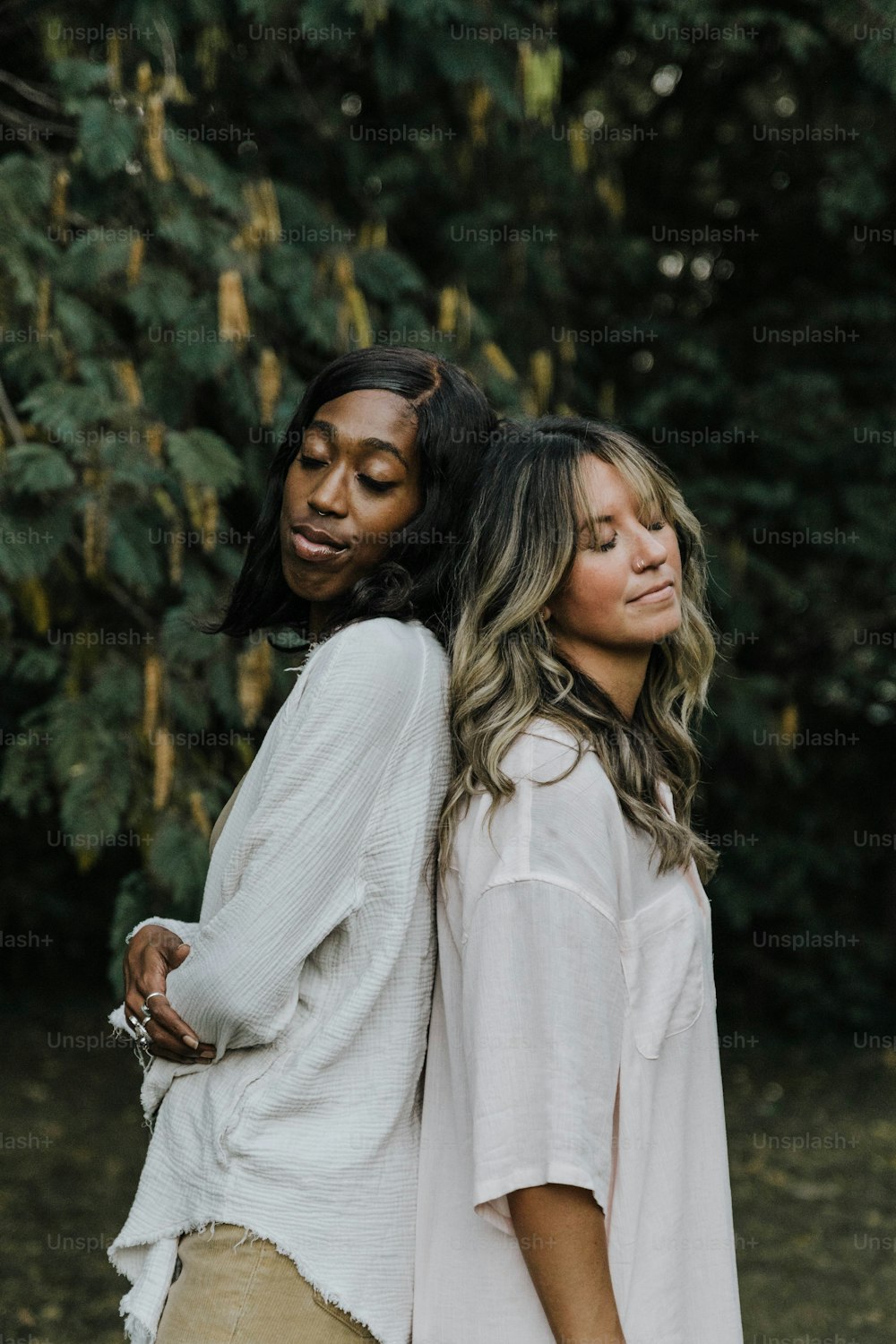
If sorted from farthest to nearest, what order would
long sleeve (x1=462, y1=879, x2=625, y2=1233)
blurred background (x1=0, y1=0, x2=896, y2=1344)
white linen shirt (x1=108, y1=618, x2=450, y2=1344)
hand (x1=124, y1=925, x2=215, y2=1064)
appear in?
blurred background (x1=0, y1=0, x2=896, y2=1344), hand (x1=124, y1=925, x2=215, y2=1064), white linen shirt (x1=108, y1=618, x2=450, y2=1344), long sleeve (x1=462, y1=879, x2=625, y2=1233)

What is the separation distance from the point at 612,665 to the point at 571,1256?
0.65m

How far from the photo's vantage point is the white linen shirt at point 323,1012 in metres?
1.53

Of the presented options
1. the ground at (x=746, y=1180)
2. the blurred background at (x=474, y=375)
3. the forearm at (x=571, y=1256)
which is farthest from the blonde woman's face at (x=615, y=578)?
the ground at (x=746, y=1180)

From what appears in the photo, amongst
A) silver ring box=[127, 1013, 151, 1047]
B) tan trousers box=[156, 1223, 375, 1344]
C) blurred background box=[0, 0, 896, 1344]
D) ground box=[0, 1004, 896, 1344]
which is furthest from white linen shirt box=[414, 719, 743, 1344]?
ground box=[0, 1004, 896, 1344]

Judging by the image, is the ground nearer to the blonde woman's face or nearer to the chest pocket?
the chest pocket

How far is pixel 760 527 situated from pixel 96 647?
379 centimetres

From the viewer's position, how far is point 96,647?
3.84 metres

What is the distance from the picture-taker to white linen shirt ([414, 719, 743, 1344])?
144cm

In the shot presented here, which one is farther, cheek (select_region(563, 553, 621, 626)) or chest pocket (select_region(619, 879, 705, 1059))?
cheek (select_region(563, 553, 621, 626))

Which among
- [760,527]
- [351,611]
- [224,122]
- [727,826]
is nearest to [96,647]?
[224,122]

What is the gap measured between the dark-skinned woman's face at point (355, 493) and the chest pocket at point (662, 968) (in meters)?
0.61

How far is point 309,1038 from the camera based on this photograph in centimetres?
157

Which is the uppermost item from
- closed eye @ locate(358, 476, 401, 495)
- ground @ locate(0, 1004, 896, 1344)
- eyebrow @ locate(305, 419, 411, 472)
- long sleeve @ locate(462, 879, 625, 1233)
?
eyebrow @ locate(305, 419, 411, 472)

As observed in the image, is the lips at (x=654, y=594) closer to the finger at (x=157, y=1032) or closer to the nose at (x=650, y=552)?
the nose at (x=650, y=552)
